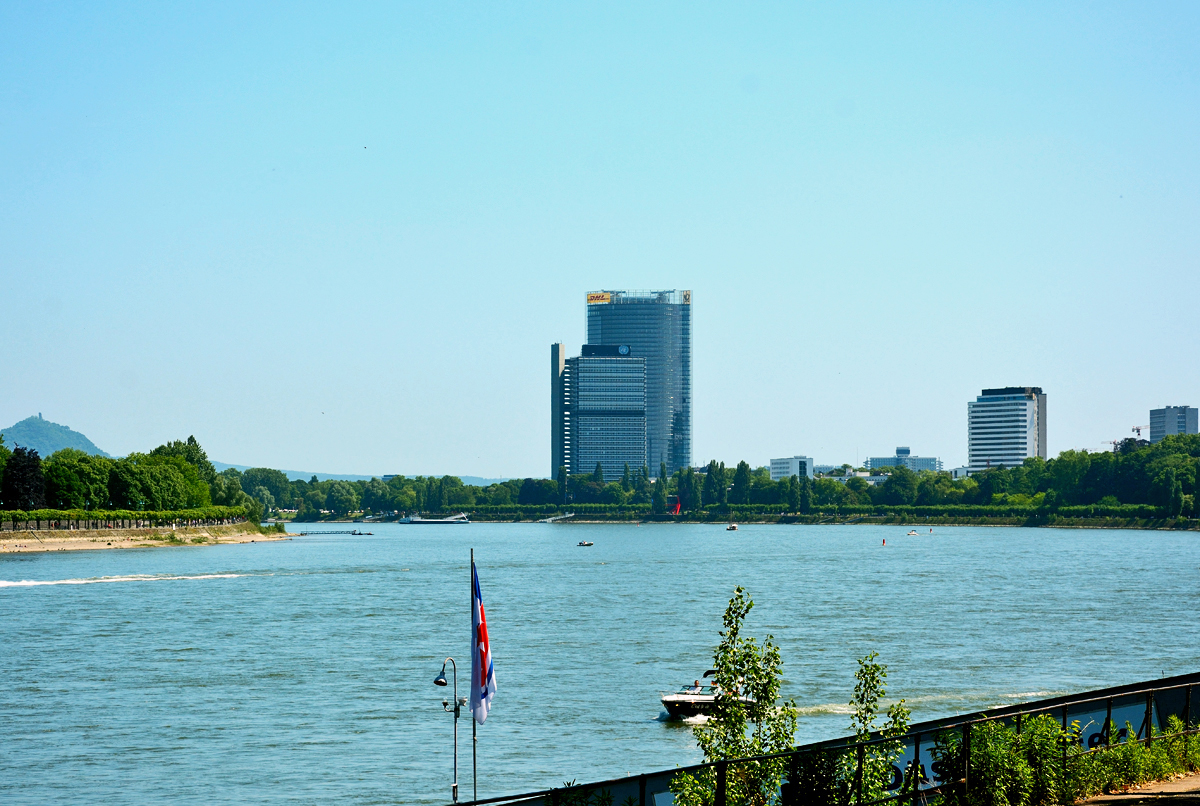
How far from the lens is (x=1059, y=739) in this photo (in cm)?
2227

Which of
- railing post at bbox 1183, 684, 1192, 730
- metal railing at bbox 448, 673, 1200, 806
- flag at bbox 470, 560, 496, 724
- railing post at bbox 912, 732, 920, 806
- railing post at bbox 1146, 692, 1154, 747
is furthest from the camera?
flag at bbox 470, 560, 496, 724

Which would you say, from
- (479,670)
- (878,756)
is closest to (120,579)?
(479,670)

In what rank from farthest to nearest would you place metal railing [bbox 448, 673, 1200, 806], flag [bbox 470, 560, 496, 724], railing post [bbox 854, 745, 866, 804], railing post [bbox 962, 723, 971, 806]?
flag [bbox 470, 560, 496, 724] → railing post [bbox 962, 723, 971, 806] → railing post [bbox 854, 745, 866, 804] → metal railing [bbox 448, 673, 1200, 806]

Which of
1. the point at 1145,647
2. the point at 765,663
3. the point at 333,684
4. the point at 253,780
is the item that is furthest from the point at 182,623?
the point at 765,663

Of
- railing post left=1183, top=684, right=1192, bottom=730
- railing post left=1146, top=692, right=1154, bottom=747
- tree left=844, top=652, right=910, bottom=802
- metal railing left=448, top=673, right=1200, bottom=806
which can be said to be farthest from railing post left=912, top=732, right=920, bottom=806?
railing post left=1183, top=684, right=1192, bottom=730

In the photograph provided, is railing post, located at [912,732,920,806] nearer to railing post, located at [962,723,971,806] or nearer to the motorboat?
railing post, located at [962,723,971,806]

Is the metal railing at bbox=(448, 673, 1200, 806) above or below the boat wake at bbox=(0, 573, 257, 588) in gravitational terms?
above

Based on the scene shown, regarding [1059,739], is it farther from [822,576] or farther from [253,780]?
[822,576]

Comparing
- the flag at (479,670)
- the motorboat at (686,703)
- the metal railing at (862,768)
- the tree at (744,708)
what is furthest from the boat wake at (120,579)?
the metal railing at (862,768)

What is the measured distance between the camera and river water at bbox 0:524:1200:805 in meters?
46.0

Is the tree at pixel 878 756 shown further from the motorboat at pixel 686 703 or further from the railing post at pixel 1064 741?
the motorboat at pixel 686 703

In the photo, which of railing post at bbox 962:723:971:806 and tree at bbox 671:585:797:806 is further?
tree at bbox 671:585:797:806

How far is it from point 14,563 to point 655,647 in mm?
128028

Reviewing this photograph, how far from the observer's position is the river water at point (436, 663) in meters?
46.0
